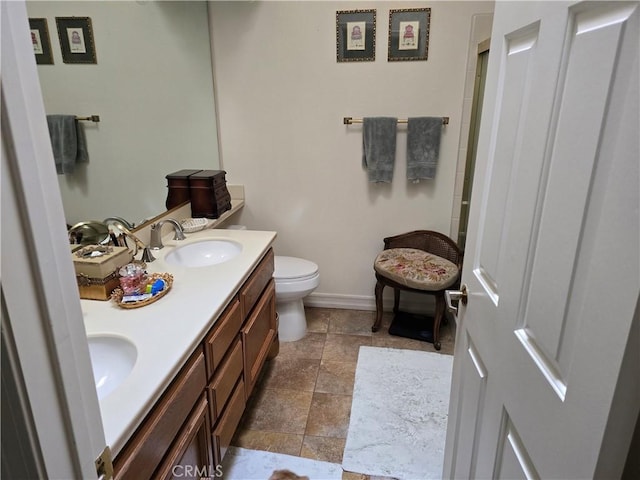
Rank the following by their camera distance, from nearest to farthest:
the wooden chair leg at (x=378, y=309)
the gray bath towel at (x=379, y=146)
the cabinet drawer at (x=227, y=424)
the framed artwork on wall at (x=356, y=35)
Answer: the cabinet drawer at (x=227, y=424) < the framed artwork on wall at (x=356, y=35) < the gray bath towel at (x=379, y=146) < the wooden chair leg at (x=378, y=309)

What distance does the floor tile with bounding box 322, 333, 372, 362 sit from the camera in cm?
244

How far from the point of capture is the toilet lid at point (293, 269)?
2459mm

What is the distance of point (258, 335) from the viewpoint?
1899mm

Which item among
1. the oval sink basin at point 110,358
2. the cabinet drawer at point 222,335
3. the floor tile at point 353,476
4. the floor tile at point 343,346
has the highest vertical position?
the oval sink basin at point 110,358

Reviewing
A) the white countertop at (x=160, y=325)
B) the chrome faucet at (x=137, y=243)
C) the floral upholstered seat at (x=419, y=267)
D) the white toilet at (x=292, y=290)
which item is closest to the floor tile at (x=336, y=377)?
the white toilet at (x=292, y=290)

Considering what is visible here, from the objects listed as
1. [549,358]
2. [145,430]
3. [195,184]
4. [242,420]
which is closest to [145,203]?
[195,184]

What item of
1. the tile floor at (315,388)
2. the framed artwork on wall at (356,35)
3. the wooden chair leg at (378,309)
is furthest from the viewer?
the wooden chair leg at (378,309)

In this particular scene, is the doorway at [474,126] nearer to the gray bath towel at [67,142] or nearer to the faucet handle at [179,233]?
the faucet handle at [179,233]

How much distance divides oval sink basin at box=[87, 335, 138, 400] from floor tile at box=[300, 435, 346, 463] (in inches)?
38.1

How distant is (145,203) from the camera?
2.02 metres

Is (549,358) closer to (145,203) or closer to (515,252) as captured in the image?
(515,252)

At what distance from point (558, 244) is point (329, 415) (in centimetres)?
161

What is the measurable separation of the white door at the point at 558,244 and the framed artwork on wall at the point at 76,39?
1437mm

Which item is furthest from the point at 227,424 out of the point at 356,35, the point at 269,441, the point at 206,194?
the point at 356,35
